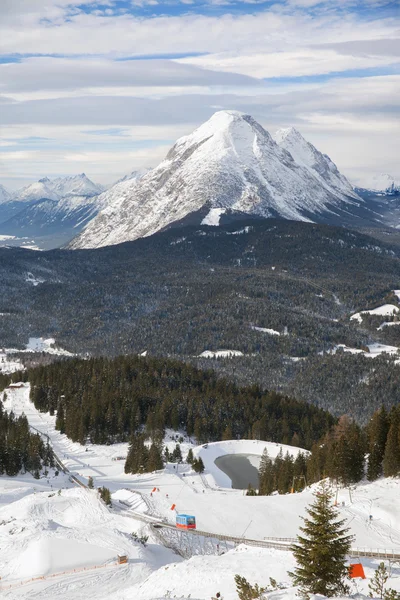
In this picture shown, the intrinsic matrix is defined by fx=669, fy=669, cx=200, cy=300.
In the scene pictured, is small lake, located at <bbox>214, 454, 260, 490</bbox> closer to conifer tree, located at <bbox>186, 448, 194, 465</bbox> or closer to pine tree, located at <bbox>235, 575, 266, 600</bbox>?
conifer tree, located at <bbox>186, 448, 194, 465</bbox>

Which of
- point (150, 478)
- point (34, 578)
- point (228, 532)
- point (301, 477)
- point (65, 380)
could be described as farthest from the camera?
point (65, 380)

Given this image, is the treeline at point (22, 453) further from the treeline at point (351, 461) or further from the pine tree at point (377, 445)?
the pine tree at point (377, 445)

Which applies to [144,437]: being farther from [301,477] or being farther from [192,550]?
[192,550]

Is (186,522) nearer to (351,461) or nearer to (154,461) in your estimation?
(351,461)

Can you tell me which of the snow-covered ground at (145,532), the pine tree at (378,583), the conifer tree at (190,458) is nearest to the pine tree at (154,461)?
the snow-covered ground at (145,532)

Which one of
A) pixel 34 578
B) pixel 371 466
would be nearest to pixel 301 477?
pixel 371 466

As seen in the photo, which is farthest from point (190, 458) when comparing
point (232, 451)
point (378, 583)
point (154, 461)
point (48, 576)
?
point (378, 583)
